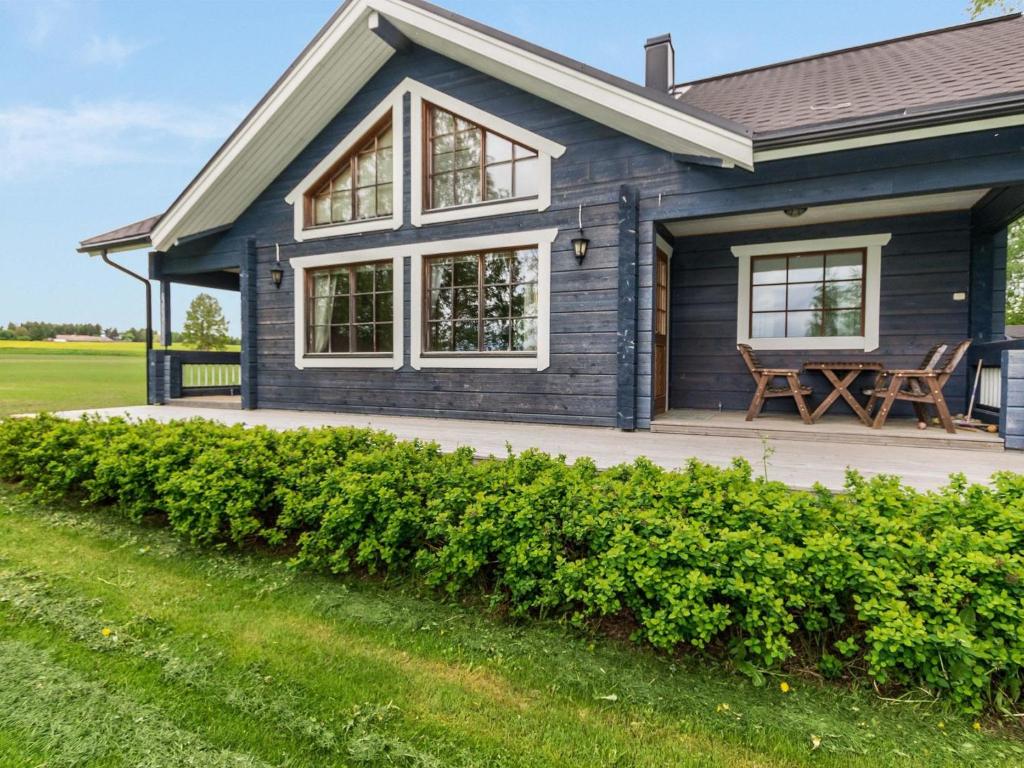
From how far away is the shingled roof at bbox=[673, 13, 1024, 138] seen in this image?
391 cm

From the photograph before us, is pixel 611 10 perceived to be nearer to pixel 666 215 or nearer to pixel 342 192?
pixel 342 192

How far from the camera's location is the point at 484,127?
5.98m

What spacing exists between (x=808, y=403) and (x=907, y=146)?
2928 millimetres

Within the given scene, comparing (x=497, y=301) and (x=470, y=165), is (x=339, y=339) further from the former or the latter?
(x=470, y=165)

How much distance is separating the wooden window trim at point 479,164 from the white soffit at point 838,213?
1.81 meters

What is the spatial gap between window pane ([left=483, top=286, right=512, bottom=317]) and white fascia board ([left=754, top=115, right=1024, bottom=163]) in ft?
9.24

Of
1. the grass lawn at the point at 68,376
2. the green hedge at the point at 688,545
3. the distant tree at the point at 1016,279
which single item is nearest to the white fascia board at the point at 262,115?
the grass lawn at the point at 68,376

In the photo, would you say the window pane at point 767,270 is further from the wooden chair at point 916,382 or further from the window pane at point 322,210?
the window pane at point 322,210

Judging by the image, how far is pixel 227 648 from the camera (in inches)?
79.4

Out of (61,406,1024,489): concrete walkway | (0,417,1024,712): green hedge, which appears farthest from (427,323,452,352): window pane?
(0,417,1024,712): green hedge

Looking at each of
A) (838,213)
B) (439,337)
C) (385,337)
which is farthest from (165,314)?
(838,213)

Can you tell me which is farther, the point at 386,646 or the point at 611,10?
the point at 611,10

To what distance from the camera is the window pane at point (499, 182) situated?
19.4 ft

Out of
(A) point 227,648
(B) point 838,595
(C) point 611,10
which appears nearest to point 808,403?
(B) point 838,595
